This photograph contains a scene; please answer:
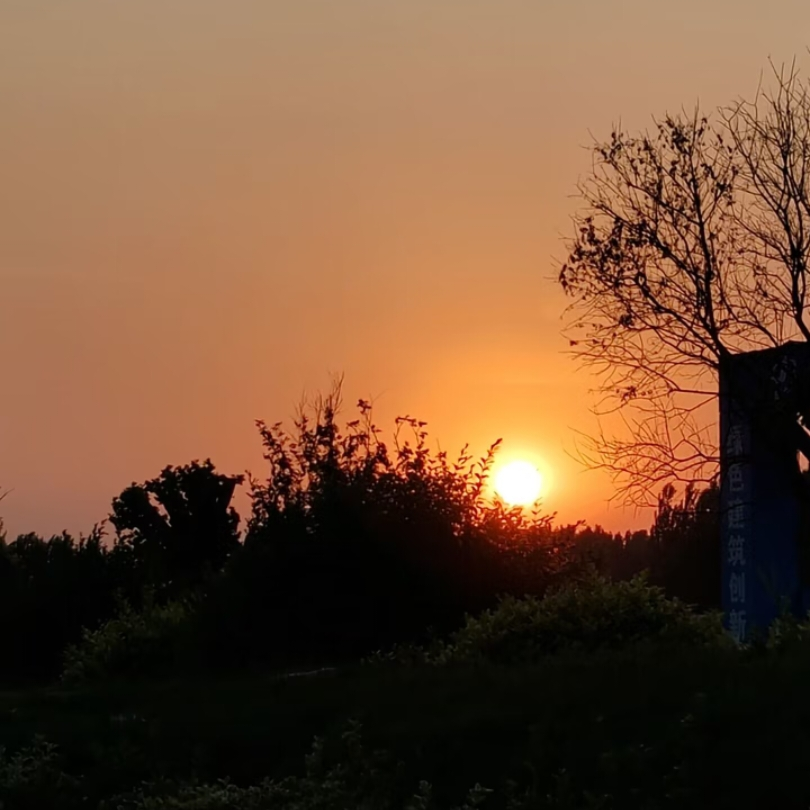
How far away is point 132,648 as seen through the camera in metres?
19.5

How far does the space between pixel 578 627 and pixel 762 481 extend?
709 centimetres

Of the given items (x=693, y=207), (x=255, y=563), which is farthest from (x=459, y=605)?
(x=693, y=207)

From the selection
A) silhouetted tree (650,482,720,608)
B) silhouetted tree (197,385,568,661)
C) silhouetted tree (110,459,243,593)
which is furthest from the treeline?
silhouetted tree (650,482,720,608)

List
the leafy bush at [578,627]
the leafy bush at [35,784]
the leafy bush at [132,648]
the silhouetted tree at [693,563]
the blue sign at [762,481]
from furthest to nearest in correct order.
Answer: the silhouetted tree at [693,563] < the blue sign at [762,481] < the leafy bush at [132,648] < the leafy bush at [578,627] < the leafy bush at [35,784]

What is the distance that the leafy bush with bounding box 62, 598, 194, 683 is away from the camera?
1912 cm

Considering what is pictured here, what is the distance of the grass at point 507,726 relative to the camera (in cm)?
869

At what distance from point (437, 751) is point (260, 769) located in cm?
171

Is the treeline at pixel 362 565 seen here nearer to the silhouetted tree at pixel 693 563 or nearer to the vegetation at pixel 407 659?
the vegetation at pixel 407 659

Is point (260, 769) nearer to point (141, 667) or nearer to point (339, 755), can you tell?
point (339, 755)

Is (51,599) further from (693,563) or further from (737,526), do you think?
(693,563)

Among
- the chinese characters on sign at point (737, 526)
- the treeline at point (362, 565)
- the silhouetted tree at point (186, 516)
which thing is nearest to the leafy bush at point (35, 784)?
the treeline at point (362, 565)

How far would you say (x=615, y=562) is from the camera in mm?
51656

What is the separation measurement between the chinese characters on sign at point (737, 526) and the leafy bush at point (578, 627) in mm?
4883

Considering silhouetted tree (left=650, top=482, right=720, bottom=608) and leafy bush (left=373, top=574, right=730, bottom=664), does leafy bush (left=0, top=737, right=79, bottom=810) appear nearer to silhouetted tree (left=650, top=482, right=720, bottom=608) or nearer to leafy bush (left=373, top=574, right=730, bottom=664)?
leafy bush (left=373, top=574, right=730, bottom=664)
